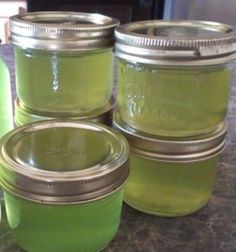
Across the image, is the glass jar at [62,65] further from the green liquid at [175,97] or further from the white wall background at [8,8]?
the white wall background at [8,8]

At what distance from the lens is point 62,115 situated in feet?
1.60

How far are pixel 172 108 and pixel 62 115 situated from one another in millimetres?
128

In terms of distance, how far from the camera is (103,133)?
44 cm

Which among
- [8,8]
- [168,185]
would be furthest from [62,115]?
[8,8]

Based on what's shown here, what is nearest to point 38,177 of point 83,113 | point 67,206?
point 67,206

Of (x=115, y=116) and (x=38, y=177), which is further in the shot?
(x=115, y=116)

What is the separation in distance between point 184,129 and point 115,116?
9 centimetres

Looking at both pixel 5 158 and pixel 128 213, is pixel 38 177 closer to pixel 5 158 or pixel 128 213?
pixel 5 158

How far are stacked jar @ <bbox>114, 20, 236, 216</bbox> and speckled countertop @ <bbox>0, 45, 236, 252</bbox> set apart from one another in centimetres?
1

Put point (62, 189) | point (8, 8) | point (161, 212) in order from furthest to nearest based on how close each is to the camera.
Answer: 1. point (8, 8)
2. point (161, 212)
3. point (62, 189)

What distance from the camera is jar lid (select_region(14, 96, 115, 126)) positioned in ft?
1.60

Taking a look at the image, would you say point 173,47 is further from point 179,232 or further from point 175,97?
point 179,232

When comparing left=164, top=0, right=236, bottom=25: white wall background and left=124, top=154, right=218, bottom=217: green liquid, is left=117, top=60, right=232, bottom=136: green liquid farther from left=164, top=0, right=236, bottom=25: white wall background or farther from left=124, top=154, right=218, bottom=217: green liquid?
left=164, top=0, right=236, bottom=25: white wall background

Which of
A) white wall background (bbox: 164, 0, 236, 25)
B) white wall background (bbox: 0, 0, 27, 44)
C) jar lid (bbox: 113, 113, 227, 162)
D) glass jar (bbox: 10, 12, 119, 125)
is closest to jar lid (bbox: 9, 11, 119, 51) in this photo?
glass jar (bbox: 10, 12, 119, 125)
